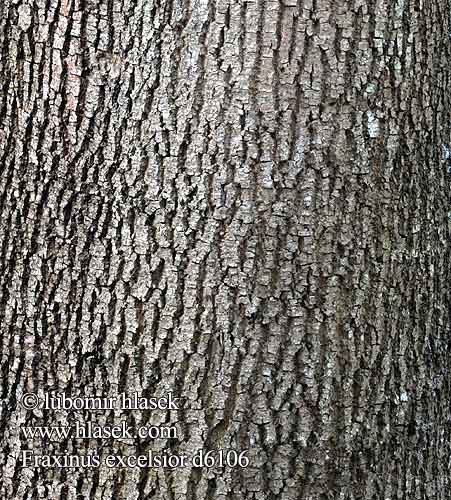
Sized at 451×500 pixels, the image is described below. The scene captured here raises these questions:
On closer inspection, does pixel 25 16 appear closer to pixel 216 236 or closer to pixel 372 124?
pixel 216 236

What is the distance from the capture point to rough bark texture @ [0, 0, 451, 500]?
2016 mm

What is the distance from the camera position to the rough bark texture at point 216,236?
2016 mm

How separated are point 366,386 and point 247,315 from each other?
0.33 m

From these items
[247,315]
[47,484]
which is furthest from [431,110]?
[47,484]

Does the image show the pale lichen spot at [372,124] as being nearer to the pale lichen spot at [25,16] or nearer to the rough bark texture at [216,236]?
the rough bark texture at [216,236]

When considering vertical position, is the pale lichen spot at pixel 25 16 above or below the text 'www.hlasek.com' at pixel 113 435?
above


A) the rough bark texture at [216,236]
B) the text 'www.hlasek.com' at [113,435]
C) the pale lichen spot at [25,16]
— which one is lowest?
the text 'www.hlasek.com' at [113,435]

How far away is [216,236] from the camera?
6.63ft

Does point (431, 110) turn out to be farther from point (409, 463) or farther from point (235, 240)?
point (409, 463)

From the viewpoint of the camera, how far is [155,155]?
203 cm

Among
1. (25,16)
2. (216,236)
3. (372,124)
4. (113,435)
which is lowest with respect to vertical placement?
(113,435)

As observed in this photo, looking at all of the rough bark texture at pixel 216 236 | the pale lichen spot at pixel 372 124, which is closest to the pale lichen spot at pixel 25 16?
the rough bark texture at pixel 216 236

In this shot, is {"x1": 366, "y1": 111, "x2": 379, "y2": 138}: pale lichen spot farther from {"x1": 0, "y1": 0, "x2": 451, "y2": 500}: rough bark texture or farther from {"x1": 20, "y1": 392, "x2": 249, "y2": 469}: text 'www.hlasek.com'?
{"x1": 20, "y1": 392, "x2": 249, "y2": 469}: text 'www.hlasek.com'

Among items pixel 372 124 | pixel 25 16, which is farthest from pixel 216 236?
pixel 25 16
